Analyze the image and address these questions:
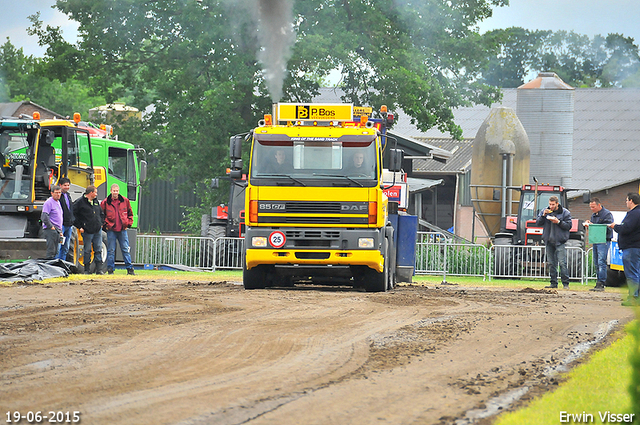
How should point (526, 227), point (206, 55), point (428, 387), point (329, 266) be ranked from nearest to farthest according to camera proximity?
1. point (428, 387)
2. point (329, 266)
3. point (526, 227)
4. point (206, 55)

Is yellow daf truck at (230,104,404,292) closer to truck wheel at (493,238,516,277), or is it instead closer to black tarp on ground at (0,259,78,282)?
black tarp on ground at (0,259,78,282)

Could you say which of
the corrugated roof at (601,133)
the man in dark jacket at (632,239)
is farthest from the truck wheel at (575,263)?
the corrugated roof at (601,133)

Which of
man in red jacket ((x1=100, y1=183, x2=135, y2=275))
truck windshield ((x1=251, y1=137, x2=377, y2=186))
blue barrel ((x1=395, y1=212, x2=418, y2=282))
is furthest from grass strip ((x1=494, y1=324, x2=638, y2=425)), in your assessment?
man in red jacket ((x1=100, y1=183, x2=135, y2=275))

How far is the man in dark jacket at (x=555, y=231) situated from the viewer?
19266 mm

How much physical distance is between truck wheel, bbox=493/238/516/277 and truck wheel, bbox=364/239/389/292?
894 centimetres

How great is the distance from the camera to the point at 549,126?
37.0 meters

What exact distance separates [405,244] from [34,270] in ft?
24.5

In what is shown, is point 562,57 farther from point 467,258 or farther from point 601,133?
point 467,258

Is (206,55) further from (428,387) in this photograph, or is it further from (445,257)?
(428,387)

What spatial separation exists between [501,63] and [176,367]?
264ft

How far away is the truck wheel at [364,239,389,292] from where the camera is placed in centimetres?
1570

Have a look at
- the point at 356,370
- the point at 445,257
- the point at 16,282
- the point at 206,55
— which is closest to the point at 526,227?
the point at 445,257

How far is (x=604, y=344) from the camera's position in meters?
9.33

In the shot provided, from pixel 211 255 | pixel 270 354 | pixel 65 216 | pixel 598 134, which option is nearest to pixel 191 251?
pixel 211 255
